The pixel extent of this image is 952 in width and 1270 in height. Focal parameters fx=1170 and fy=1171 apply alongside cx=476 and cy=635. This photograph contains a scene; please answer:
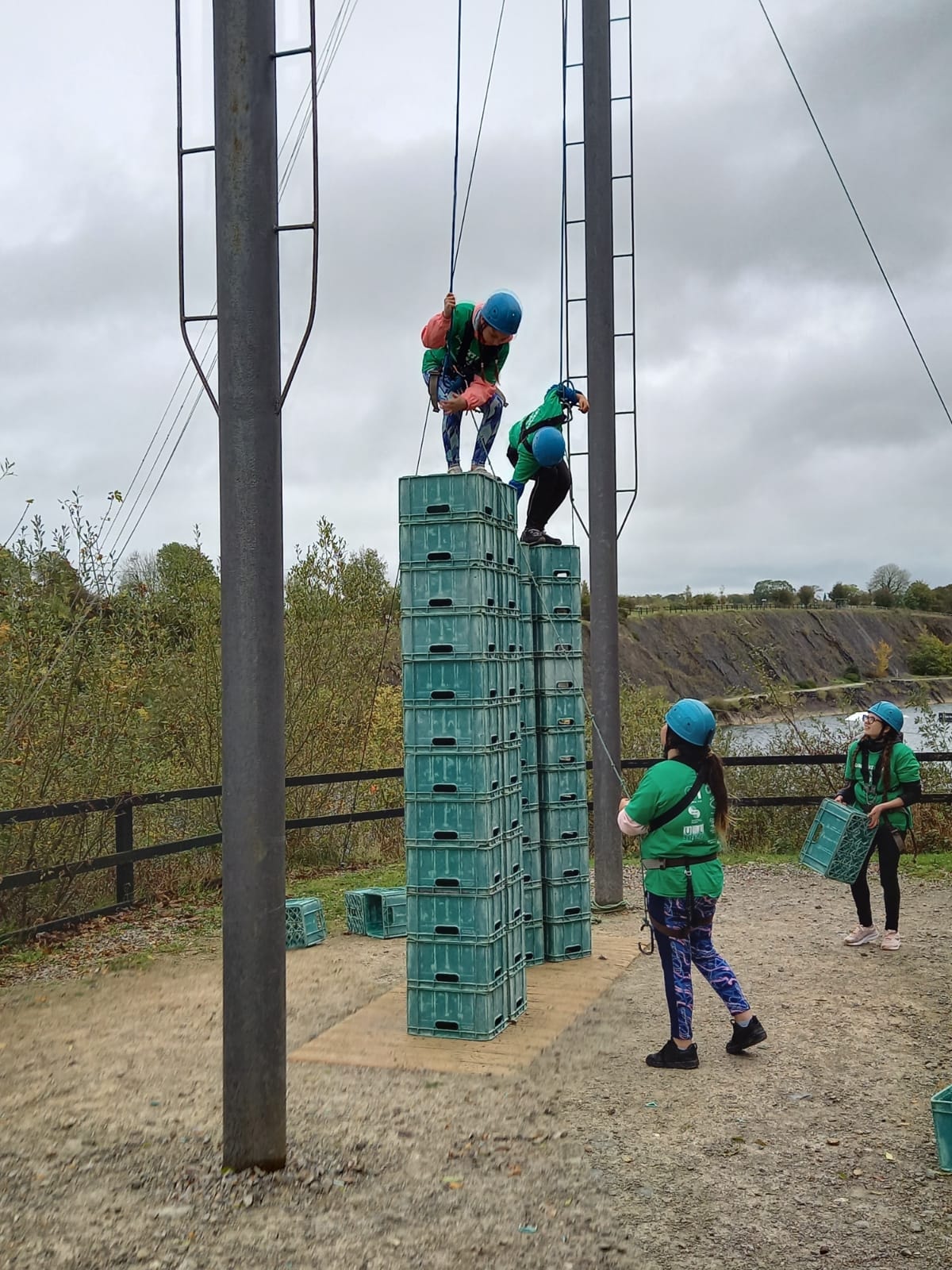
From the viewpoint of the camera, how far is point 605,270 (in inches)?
416

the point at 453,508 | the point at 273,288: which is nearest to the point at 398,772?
the point at 453,508

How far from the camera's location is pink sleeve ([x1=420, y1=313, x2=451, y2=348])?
7480 mm

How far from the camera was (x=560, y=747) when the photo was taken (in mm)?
8719

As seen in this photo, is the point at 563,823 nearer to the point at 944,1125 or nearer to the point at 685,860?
the point at 685,860

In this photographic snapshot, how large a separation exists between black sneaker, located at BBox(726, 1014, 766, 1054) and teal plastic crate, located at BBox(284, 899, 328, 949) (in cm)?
414

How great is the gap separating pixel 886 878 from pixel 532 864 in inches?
100

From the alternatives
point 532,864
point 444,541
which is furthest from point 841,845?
point 444,541

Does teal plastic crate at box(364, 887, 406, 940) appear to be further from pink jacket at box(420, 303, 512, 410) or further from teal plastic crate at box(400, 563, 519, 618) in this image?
pink jacket at box(420, 303, 512, 410)

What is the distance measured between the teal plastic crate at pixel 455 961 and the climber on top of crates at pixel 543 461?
3.17m

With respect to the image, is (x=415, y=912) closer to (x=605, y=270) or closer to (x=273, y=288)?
(x=273, y=288)

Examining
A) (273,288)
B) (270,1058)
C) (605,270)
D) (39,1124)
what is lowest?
(39,1124)

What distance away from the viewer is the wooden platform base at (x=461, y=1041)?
21.3 feet

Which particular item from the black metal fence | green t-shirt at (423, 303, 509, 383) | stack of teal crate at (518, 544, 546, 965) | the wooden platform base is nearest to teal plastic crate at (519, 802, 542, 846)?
stack of teal crate at (518, 544, 546, 965)

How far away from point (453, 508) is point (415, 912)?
7.95 ft
